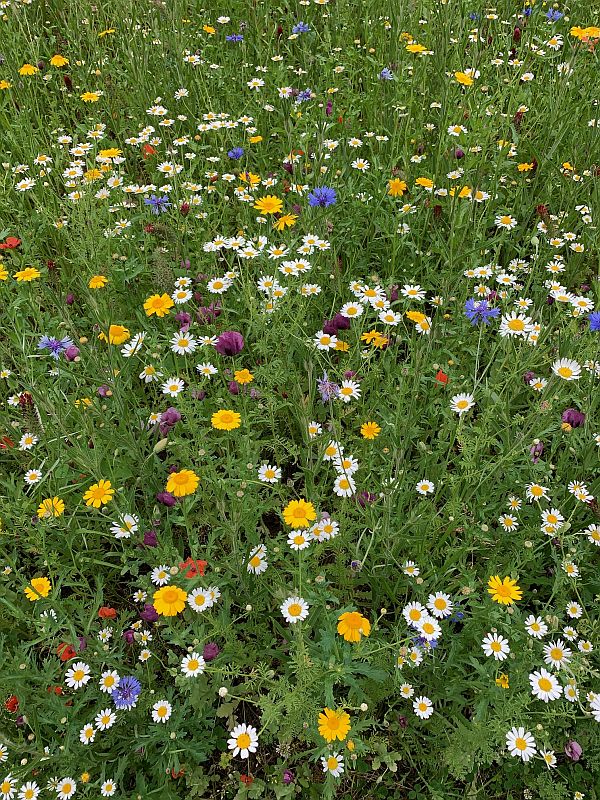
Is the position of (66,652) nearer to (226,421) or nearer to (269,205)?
(226,421)

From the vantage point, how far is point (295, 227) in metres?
2.77

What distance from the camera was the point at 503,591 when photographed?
168 centimetres

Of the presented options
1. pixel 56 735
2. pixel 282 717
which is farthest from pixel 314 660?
pixel 56 735

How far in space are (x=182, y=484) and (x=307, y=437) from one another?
41 cm

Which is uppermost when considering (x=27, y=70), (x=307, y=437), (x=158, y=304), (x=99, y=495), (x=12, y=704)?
(x=27, y=70)

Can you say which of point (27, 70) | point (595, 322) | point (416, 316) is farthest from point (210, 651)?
point (27, 70)

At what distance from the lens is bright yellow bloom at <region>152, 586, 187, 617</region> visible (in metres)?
Answer: 1.65

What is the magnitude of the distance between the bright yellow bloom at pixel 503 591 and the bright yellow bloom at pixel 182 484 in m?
0.91

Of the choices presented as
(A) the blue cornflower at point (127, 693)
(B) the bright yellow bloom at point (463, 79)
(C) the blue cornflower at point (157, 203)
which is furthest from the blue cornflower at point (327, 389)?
(B) the bright yellow bloom at point (463, 79)

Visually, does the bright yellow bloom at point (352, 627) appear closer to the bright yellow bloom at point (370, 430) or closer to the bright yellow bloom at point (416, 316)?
the bright yellow bloom at point (370, 430)

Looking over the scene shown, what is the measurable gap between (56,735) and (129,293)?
1745mm

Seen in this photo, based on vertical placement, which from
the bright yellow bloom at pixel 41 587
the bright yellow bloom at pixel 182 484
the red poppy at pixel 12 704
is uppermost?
the bright yellow bloom at pixel 182 484

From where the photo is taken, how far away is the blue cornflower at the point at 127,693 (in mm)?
1670

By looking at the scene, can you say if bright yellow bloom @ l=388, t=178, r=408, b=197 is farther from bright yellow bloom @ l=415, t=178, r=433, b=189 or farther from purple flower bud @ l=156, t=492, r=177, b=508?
purple flower bud @ l=156, t=492, r=177, b=508
